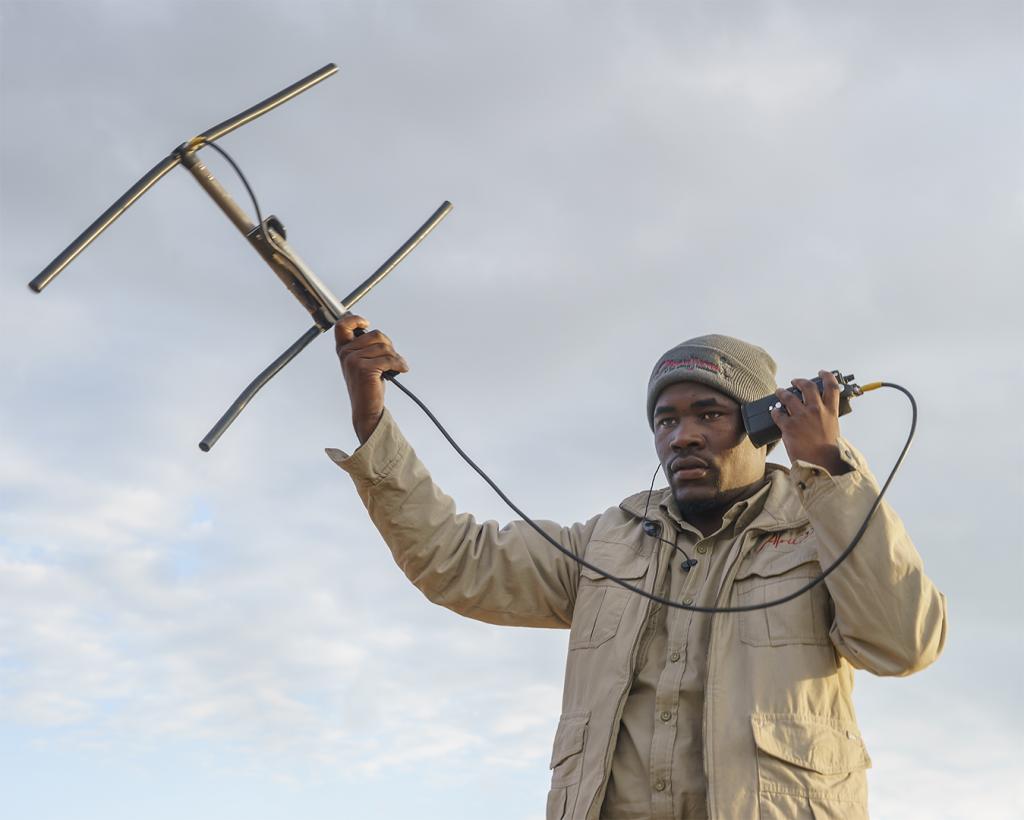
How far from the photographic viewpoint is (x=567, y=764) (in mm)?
4777

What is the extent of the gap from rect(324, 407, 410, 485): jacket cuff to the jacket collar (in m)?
1.10

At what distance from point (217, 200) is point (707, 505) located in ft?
7.82

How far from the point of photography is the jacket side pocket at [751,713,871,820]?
437cm

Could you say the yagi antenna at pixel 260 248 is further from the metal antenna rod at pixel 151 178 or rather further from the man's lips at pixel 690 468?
the man's lips at pixel 690 468

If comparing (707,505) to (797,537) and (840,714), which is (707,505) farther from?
(840,714)

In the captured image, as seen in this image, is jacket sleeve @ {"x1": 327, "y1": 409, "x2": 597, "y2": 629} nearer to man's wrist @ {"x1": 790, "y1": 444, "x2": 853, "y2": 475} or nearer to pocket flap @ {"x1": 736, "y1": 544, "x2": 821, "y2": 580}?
pocket flap @ {"x1": 736, "y1": 544, "x2": 821, "y2": 580}

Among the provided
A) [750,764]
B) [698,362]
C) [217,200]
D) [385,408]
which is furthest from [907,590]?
[217,200]

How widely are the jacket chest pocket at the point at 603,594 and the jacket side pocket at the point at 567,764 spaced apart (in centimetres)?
33

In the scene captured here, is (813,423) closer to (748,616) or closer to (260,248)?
(748,616)

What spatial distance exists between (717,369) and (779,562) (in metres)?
1.05

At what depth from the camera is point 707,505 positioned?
17.7 feet

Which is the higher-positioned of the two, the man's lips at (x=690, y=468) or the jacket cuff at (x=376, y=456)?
the man's lips at (x=690, y=468)

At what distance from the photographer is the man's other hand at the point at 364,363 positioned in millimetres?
4906

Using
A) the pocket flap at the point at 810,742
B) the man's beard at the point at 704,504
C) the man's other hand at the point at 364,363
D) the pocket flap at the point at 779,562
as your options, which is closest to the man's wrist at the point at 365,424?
the man's other hand at the point at 364,363
